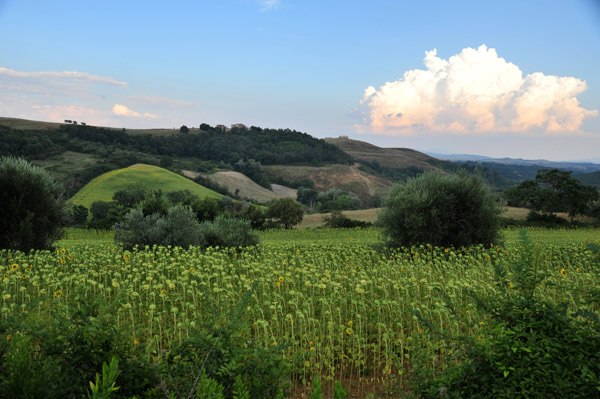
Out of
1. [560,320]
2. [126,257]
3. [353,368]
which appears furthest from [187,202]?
A: [560,320]

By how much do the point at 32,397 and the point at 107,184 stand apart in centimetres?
6646

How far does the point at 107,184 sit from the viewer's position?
61969 millimetres

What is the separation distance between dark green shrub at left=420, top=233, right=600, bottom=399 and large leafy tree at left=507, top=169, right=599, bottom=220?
34797 mm

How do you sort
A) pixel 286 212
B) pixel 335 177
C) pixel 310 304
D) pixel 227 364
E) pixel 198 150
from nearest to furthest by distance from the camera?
pixel 227 364, pixel 310 304, pixel 286 212, pixel 335 177, pixel 198 150

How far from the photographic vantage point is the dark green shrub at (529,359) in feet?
10.6

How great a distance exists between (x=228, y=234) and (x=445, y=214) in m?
7.63

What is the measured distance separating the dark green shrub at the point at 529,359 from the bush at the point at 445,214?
9477 mm

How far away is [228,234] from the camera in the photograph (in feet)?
46.3

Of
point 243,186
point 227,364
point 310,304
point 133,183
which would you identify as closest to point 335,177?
point 243,186

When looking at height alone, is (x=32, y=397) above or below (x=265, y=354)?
above

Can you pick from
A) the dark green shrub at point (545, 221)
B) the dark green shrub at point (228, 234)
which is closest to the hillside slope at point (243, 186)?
the dark green shrub at point (545, 221)

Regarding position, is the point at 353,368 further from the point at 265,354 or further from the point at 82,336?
the point at 82,336

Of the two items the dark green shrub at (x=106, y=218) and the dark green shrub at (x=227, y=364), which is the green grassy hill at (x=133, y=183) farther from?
the dark green shrub at (x=227, y=364)

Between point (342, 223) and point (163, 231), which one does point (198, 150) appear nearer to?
point (342, 223)
